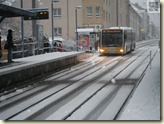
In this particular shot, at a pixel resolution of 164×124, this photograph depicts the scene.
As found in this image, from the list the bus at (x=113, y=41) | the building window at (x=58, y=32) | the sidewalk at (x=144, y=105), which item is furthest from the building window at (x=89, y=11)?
the sidewalk at (x=144, y=105)

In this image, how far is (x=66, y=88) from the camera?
53.8ft

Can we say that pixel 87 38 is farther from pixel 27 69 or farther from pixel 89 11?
pixel 27 69

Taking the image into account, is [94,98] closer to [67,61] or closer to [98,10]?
[67,61]

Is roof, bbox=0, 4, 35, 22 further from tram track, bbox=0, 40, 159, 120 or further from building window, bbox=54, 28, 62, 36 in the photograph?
building window, bbox=54, 28, 62, 36

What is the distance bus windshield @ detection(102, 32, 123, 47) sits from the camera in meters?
37.9

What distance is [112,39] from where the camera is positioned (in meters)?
38.1

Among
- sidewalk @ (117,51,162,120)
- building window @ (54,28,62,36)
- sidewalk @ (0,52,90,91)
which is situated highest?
building window @ (54,28,62,36)

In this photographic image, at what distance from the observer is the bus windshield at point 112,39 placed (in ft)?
124

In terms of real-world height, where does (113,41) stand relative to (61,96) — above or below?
above

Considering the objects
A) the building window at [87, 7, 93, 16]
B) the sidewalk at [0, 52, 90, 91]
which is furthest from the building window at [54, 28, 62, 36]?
the sidewalk at [0, 52, 90, 91]

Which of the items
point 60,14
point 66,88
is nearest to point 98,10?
point 60,14

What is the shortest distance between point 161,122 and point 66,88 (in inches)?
297

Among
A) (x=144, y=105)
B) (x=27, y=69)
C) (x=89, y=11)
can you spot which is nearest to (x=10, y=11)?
(x=27, y=69)

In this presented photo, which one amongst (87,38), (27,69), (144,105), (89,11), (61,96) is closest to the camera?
(144,105)
